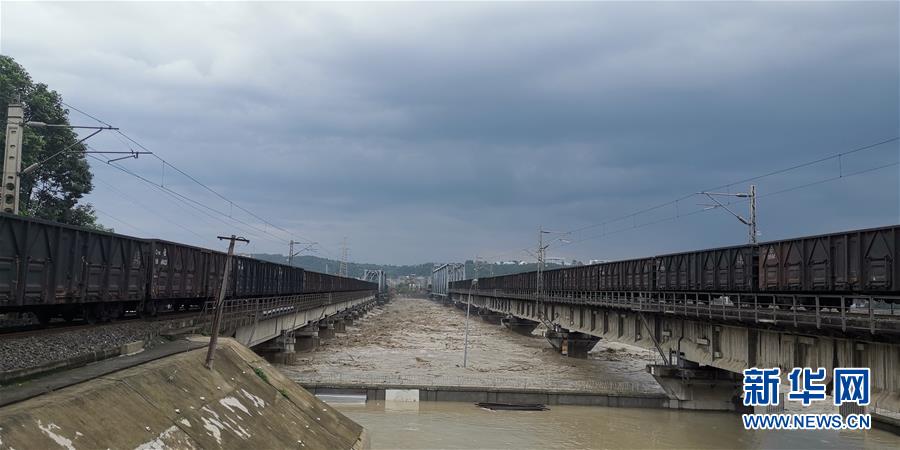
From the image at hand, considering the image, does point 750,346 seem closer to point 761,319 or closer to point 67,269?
point 761,319

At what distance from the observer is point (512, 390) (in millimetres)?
36875

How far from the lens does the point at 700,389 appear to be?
36000 millimetres

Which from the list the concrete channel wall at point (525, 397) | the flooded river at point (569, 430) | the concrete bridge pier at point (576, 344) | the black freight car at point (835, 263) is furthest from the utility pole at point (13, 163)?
the concrete bridge pier at point (576, 344)

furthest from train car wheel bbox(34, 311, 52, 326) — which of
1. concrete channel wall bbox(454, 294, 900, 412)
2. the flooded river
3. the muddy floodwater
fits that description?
concrete channel wall bbox(454, 294, 900, 412)

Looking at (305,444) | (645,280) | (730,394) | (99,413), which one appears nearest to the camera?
(99,413)

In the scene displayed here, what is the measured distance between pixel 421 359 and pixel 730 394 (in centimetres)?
2966

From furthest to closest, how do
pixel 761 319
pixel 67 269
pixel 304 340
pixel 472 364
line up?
pixel 304 340 → pixel 472 364 → pixel 761 319 → pixel 67 269

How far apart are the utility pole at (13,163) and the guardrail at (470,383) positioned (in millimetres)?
18148

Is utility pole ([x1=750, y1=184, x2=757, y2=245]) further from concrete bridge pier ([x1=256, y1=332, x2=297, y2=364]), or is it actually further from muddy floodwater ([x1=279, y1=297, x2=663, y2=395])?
concrete bridge pier ([x1=256, y1=332, x2=297, y2=364])

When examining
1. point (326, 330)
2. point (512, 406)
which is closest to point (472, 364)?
point (512, 406)

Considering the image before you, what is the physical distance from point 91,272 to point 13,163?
498 cm

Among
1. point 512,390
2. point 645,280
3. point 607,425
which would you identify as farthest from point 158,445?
point 645,280

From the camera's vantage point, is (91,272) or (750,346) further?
(750,346)

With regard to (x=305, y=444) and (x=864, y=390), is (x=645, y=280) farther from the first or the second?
(x=305, y=444)
